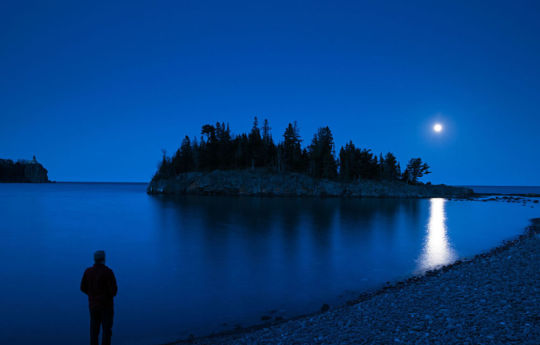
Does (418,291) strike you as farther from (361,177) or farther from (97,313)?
(361,177)

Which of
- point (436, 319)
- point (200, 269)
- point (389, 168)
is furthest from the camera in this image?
point (389, 168)

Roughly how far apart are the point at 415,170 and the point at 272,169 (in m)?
71.4

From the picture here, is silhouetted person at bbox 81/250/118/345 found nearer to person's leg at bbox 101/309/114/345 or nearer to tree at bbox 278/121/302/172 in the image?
person's leg at bbox 101/309/114/345

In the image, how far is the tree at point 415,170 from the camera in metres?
134

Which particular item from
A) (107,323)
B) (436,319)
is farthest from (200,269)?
(436,319)

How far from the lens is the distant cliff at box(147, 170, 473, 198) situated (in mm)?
105125

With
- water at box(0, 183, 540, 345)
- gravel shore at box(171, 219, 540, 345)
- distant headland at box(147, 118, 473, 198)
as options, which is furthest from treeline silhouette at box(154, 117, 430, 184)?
gravel shore at box(171, 219, 540, 345)

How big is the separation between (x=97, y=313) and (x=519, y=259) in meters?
21.0

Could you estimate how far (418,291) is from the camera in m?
12.3

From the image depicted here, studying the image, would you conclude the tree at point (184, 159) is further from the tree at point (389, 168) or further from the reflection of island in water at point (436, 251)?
the reflection of island in water at point (436, 251)

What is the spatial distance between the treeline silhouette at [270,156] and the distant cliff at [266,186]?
5.01 metres

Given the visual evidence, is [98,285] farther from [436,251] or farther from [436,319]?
[436,251]

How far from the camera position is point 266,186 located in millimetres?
Answer: 105000

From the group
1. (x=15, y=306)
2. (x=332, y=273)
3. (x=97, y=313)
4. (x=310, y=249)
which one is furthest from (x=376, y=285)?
(x=15, y=306)
